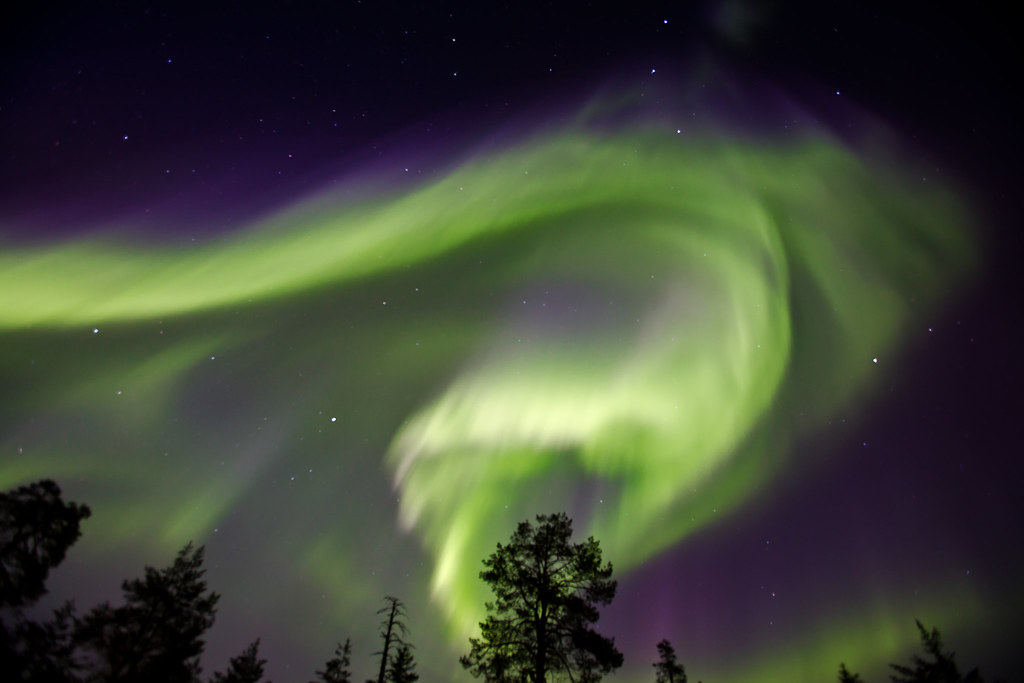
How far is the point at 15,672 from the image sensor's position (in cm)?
609

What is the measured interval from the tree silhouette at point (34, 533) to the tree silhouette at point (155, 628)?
19.1 ft

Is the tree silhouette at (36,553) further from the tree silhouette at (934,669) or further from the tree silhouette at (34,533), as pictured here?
the tree silhouette at (934,669)

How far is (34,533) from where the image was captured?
10.3 m

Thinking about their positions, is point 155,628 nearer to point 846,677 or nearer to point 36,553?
point 36,553

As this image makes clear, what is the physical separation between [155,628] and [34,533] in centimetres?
796

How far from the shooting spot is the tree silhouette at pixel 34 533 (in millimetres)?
9820

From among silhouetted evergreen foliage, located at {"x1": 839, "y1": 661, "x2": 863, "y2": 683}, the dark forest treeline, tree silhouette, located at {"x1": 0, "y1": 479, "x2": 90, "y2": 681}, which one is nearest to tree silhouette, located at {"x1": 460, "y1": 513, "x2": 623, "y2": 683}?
the dark forest treeline

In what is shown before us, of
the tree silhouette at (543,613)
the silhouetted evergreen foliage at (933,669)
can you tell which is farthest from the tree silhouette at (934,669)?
the tree silhouette at (543,613)

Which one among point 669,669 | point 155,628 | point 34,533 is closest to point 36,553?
point 34,533

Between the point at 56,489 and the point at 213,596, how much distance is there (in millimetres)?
9125

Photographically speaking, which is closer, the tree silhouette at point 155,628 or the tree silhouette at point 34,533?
the tree silhouette at point 34,533

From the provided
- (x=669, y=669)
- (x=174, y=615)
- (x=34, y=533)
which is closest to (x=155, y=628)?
(x=174, y=615)

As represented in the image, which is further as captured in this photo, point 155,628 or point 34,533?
point 155,628

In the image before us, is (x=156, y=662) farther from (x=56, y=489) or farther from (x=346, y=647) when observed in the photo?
(x=346, y=647)
